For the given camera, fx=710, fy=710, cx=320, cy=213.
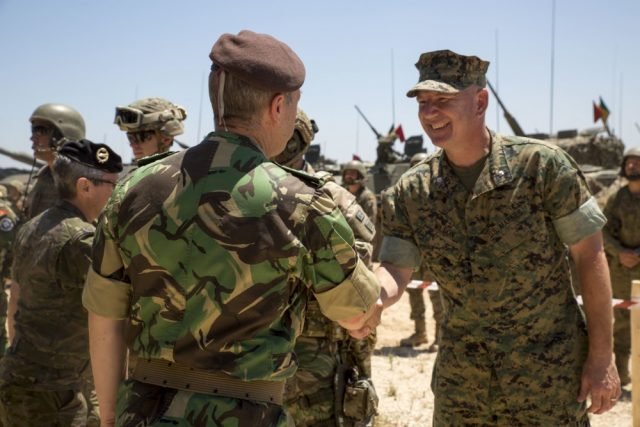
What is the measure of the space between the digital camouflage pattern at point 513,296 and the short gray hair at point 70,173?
2093 millimetres

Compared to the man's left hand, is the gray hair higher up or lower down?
higher up

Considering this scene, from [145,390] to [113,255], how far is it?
440 millimetres

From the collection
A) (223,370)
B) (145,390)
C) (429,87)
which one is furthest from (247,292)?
(429,87)

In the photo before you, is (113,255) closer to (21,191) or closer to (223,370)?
(223,370)

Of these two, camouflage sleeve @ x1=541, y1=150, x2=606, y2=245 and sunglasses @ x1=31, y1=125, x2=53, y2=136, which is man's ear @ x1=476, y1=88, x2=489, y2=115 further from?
sunglasses @ x1=31, y1=125, x2=53, y2=136

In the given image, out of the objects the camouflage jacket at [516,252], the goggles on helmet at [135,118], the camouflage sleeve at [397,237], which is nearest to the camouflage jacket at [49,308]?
the goggles on helmet at [135,118]

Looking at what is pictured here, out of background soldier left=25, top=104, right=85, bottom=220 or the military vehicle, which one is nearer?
background soldier left=25, top=104, right=85, bottom=220

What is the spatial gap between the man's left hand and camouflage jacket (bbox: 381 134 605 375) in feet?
0.30

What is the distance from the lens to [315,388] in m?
3.88

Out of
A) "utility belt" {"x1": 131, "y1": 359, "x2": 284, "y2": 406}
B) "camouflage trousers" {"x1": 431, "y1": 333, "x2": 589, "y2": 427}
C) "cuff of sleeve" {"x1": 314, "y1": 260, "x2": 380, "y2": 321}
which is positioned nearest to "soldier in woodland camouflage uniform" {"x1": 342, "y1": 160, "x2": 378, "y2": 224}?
"camouflage trousers" {"x1": 431, "y1": 333, "x2": 589, "y2": 427}

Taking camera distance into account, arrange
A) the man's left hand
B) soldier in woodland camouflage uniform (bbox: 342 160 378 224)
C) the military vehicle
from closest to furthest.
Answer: the man's left hand
soldier in woodland camouflage uniform (bbox: 342 160 378 224)
the military vehicle

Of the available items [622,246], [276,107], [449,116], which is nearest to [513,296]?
[449,116]

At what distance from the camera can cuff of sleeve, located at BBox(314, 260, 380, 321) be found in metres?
2.23

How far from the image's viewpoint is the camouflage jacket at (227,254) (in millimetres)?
2102
